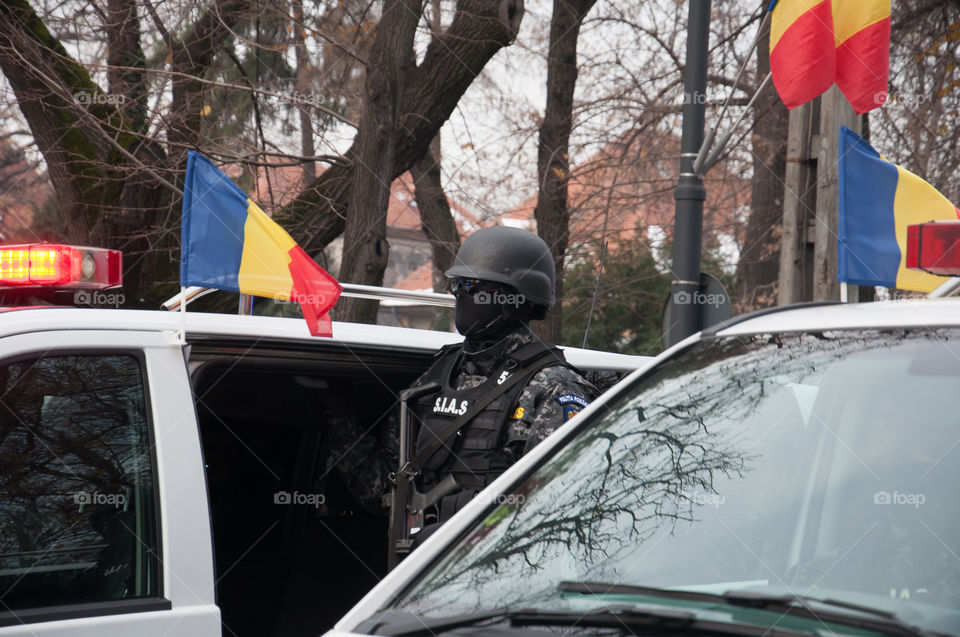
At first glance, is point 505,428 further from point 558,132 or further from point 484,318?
point 558,132

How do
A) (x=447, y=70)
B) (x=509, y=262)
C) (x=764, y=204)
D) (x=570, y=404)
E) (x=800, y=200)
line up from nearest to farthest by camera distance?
(x=570, y=404) < (x=509, y=262) < (x=447, y=70) < (x=800, y=200) < (x=764, y=204)

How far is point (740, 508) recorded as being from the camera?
5.70 ft

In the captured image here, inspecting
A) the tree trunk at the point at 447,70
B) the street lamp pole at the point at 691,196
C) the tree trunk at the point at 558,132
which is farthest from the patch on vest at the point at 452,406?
the tree trunk at the point at 558,132

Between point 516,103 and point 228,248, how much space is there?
12.2m

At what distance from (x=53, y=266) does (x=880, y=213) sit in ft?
9.34

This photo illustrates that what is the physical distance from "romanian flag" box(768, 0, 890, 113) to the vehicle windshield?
3.73 m

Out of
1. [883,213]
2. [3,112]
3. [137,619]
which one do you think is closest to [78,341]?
[137,619]

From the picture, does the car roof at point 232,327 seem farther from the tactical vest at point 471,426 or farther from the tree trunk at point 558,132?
the tree trunk at point 558,132

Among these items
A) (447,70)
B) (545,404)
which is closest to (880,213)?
(545,404)

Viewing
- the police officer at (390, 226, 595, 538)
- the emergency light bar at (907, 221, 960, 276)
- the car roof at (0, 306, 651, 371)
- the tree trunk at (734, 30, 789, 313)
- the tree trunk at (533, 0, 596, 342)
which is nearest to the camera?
the emergency light bar at (907, 221, 960, 276)

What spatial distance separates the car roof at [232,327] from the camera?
2508 millimetres

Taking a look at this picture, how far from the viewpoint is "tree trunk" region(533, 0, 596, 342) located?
11750mm

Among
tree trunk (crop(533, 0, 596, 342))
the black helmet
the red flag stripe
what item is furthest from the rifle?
tree trunk (crop(533, 0, 596, 342))

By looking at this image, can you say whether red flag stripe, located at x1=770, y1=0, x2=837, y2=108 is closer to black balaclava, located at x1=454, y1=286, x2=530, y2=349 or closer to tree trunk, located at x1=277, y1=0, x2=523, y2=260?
black balaclava, located at x1=454, y1=286, x2=530, y2=349
